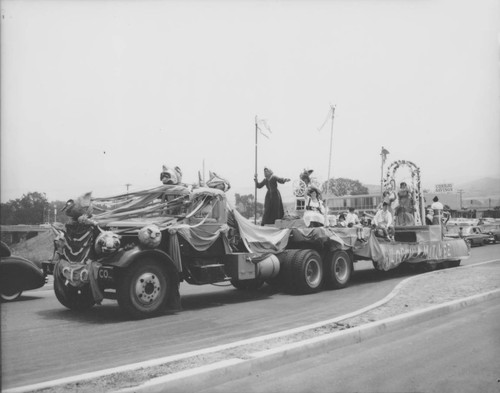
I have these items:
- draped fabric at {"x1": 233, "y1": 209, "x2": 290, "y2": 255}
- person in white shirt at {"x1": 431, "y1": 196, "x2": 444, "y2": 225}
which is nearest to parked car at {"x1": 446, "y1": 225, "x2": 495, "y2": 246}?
person in white shirt at {"x1": 431, "y1": 196, "x2": 444, "y2": 225}

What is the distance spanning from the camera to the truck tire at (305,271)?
10898mm

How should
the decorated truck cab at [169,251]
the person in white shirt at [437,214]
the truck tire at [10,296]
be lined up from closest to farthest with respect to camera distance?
the decorated truck cab at [169,251], the truck tire at [10,296], the person in white shirt at [437,214]

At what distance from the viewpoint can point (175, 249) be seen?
8852 mm

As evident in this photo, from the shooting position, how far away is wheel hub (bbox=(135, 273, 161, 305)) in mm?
8203

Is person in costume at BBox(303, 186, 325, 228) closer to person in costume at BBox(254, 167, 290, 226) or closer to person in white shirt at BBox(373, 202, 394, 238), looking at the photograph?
person in costume at BBox(254, 167, 290, 226)

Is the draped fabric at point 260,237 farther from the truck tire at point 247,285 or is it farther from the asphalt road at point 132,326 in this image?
the truck tire at point 247,285

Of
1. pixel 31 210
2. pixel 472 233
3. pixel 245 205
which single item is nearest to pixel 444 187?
pixel 472 233

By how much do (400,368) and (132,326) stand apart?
4118mm

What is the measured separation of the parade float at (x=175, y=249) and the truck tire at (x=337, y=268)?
24 mm

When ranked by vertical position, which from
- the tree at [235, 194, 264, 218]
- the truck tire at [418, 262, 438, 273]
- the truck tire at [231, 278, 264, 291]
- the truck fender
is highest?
the tree at [235, 194, 264, 218]

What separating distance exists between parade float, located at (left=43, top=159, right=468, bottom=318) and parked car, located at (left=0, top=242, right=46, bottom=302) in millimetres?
1372

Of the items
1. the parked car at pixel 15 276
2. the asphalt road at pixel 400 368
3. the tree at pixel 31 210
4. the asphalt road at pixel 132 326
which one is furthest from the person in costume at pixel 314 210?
the tree at pixel 31 210

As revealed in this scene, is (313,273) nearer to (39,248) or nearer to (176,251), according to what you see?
(176,251)

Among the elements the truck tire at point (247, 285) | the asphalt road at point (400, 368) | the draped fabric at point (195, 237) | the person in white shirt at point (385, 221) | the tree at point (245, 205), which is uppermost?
the tree at point (245, 205)
